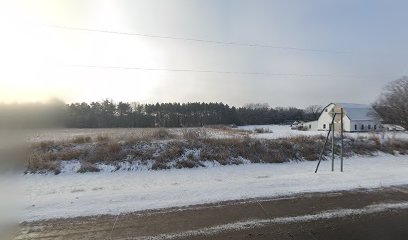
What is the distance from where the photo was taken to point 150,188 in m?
10.3

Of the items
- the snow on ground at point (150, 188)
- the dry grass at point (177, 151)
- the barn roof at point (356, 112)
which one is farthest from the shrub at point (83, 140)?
the barn roof at point (356, 112)

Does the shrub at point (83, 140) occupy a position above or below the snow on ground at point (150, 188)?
above

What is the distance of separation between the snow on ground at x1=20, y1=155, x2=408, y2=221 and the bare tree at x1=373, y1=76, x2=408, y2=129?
3.22 m

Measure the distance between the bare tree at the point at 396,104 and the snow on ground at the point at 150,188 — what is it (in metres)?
3.22

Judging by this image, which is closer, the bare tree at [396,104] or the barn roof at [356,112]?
the bare tree at [396,104]

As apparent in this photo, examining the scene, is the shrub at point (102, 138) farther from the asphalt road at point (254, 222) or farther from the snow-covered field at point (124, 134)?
the asphalt road at point (254, 222)

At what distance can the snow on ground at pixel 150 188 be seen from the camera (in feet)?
26.2

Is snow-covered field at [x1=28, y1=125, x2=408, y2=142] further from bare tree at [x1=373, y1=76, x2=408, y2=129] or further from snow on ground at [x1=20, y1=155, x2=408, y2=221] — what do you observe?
bare tree at [x1=373, y1=76, x2=408, y2=129]

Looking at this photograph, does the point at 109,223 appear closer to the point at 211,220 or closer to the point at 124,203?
the point at 124,203

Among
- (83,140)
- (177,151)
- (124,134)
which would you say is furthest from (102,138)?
(177,151)

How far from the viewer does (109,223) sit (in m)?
6.59

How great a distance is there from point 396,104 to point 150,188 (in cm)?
1200

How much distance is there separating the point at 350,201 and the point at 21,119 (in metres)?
7.84

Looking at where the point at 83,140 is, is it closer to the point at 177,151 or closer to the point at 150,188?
the point at 177,151
